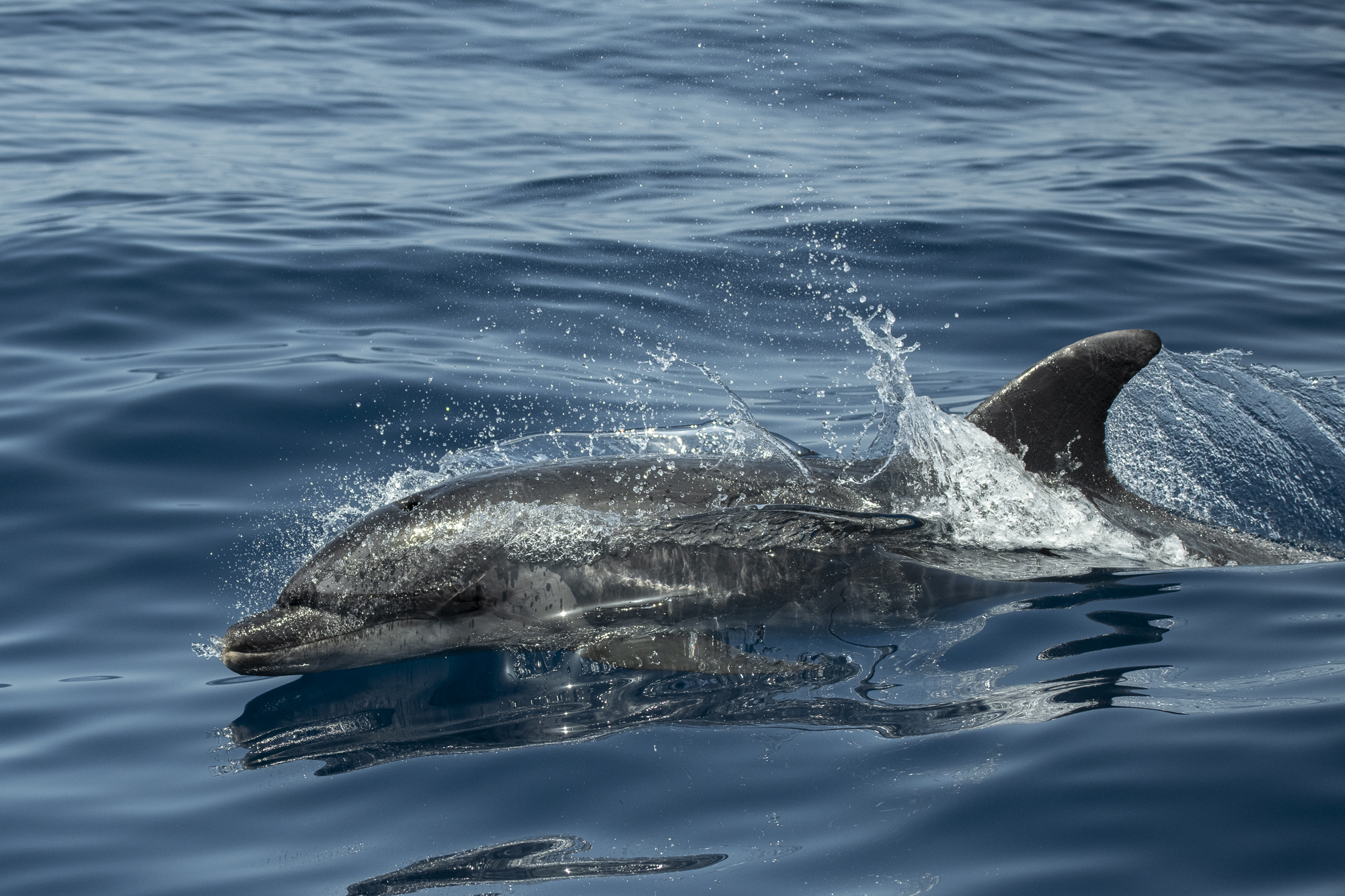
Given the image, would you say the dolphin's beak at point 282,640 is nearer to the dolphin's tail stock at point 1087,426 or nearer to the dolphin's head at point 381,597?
the dolphin's head at point 381,597

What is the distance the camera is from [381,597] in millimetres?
5945

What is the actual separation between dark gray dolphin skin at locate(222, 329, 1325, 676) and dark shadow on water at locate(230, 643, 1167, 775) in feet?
0.43

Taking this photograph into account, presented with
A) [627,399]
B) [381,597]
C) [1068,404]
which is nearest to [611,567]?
[381,597]

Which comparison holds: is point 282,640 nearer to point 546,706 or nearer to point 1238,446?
point 546,706

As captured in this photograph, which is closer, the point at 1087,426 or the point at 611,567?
the point at 611,567

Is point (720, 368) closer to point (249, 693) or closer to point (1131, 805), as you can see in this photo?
point (249, 693)

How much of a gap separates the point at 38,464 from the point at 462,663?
367 centimetres

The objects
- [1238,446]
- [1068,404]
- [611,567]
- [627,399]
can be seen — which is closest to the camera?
[611,567]

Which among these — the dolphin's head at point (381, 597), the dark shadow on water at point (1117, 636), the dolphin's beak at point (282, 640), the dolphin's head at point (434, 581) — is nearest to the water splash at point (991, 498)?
the dark shadow on water at point (1117, 636)

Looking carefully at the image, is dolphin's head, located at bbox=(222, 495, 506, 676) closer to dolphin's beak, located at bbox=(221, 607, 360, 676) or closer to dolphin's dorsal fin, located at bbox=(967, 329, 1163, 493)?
dolphin's beak, located at bbox=(221, 607, 360, 676)

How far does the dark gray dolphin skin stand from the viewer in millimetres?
5926

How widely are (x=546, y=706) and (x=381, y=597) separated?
101cm

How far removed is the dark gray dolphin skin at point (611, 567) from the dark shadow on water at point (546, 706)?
0.13m

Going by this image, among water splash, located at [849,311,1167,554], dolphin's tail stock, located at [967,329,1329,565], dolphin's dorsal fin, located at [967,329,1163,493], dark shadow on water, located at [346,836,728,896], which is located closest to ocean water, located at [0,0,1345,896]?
dark shadow on water, located at [346,836,728,896]
